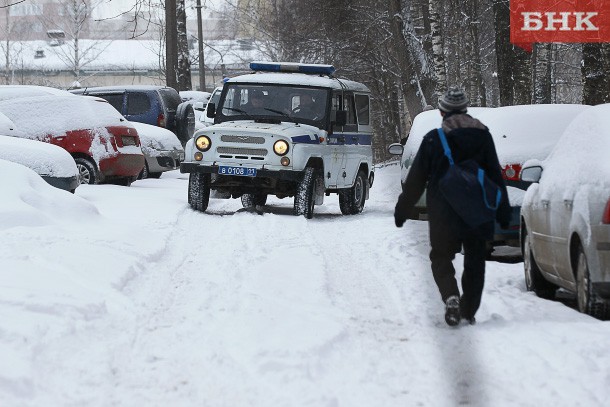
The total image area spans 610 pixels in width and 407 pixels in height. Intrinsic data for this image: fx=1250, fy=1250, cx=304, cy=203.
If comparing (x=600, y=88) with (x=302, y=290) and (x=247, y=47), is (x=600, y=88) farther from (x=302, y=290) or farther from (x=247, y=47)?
(x=247, y=47)

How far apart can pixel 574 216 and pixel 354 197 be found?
33.6 feet

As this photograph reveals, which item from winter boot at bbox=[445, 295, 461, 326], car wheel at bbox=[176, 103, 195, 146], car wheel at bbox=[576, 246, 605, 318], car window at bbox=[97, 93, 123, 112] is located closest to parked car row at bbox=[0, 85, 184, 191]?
car window at bbox=[97, 93, 123, 112]

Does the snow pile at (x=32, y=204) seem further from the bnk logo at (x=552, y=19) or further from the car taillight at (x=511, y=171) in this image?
the bnk logo at (x=552, y=19)

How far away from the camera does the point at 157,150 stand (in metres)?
23.8

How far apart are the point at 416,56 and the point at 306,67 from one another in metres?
13.9

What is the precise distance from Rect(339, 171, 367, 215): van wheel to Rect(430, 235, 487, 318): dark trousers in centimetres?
993

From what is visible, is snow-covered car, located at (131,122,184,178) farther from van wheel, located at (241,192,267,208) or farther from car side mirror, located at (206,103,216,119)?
car side mirror, located at (206,103,216,119)

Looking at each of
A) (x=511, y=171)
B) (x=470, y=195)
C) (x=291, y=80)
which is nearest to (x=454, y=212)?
(x=470, y=195)

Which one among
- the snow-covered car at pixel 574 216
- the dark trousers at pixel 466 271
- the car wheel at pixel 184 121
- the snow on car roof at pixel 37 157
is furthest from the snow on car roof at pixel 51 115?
the dark trousers at pixel 466 271

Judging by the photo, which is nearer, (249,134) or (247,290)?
(247,290)

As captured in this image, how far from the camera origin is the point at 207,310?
837 cm

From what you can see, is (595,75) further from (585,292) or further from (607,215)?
(607,215)

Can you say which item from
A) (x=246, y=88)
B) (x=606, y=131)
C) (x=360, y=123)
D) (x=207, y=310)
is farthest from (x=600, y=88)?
(x=207, y=310)

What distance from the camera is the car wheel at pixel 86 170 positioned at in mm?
19500
